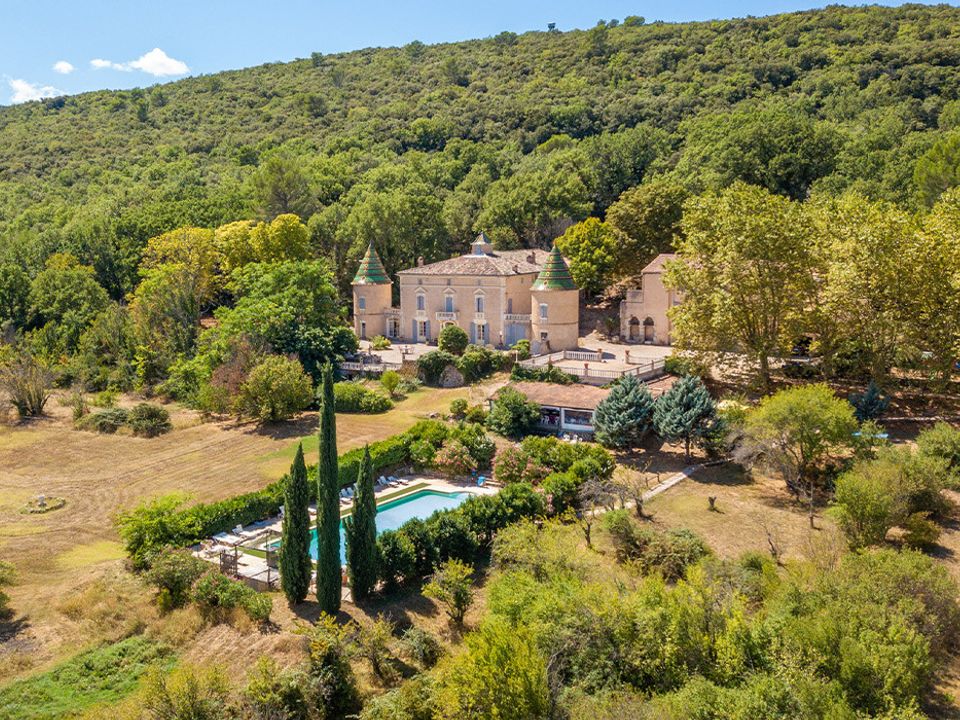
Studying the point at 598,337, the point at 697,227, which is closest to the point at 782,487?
the point at 697,227

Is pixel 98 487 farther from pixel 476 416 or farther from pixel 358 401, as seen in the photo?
pixel 476 416

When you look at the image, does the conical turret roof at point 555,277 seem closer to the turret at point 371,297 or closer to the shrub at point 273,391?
the turret at point 371,297

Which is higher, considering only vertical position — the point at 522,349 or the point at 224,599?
the point at 522,349

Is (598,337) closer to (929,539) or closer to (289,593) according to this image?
(929,539)

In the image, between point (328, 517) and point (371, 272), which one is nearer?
point (328, 517)

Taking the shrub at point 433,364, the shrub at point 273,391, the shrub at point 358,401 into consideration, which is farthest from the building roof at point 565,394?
the shrub at point 273,391

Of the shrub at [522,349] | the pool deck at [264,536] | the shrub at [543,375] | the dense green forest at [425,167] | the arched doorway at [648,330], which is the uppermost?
the dense green forest at [425,167]

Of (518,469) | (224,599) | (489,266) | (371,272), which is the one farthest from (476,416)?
(371,272)
